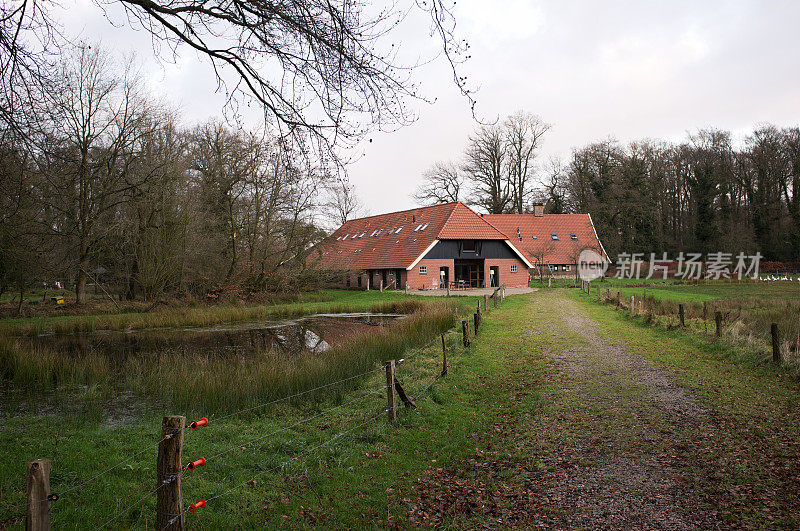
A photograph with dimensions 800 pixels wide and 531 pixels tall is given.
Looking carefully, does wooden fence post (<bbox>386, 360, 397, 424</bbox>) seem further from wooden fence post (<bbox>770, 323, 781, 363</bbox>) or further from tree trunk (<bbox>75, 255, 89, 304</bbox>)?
tree trunk (<bbox>75, 255, 89, 304</bbox>)

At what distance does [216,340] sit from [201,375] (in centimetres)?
724

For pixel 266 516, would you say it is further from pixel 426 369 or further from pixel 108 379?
pixel 108 379

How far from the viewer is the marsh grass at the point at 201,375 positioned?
25.0 feet

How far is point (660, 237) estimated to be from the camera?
47594 mm

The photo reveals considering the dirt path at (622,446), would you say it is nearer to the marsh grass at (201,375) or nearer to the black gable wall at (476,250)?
the marsh grass at (201,375)

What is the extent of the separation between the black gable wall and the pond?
13.9 meters

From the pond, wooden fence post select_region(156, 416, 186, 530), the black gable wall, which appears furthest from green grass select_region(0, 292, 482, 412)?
the black gable wall

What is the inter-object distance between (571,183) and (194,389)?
4876cm

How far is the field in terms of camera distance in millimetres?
3971

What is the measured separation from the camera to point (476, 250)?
112 feet

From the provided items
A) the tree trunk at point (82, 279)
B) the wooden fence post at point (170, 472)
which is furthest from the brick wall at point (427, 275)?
the wooden fence post at point (170, 472)

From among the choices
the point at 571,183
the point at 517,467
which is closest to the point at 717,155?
the point at 571,183

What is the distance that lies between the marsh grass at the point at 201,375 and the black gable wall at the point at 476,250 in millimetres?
21764

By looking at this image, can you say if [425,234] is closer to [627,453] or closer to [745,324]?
[745,324]
